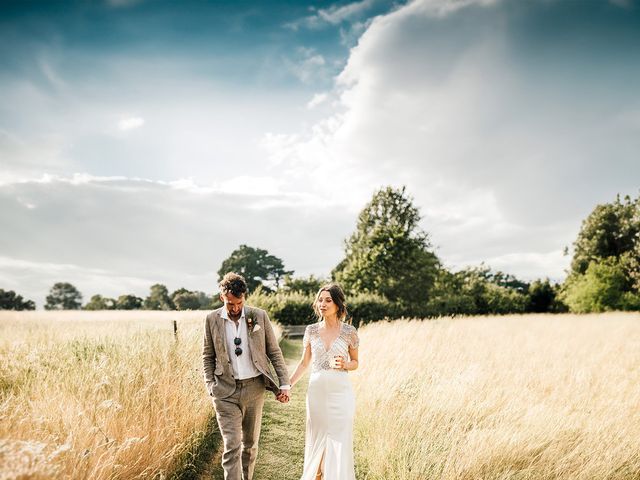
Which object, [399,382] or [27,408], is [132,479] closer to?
[27,408]

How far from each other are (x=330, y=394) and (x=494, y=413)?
297 centimetres

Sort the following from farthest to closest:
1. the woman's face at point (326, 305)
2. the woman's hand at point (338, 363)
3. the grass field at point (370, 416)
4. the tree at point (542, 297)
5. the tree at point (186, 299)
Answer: the tree at point (186, 299), the tree at point (542, 297), the woman's face at point (326, 305), the woman's hand at point (338, 363), the grass field at point (370, 416)

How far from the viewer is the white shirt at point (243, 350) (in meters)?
4.08

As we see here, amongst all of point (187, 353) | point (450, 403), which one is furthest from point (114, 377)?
point (450, 403)

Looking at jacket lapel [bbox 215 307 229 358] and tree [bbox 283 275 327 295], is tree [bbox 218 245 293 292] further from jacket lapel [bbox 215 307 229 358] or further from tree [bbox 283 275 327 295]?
A: jacket lapel [bbox 215 307 229 358]

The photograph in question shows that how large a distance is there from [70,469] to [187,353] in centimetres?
438

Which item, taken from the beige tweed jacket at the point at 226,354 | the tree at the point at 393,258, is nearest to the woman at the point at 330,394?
the beige tweed jacket at the point at 226,354

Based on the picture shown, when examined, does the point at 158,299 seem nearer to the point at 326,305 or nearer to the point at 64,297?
the point at 64,297

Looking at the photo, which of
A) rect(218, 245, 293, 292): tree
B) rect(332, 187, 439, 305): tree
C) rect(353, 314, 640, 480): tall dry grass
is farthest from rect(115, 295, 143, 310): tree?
rect(353, 314, 640, 480): tall dry grass

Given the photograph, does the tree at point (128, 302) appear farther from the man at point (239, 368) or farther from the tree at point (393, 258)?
the man at point (239, 368)

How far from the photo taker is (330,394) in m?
4.15

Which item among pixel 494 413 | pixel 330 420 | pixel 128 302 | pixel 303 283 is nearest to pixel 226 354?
pixel 330 420

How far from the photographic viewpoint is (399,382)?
680cm

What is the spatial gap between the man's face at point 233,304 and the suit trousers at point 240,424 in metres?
0.68
